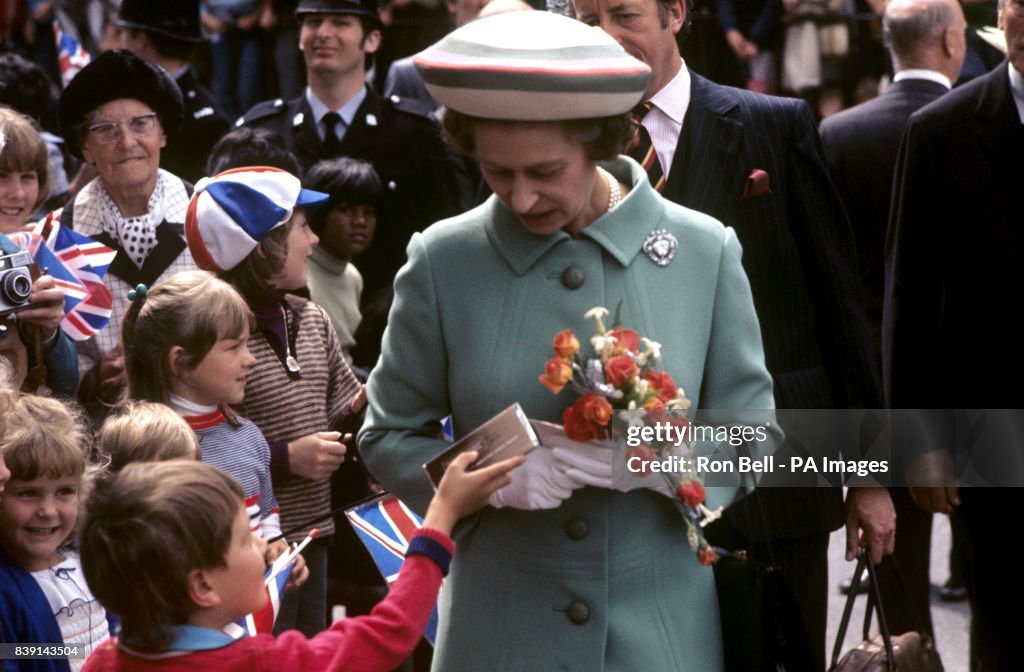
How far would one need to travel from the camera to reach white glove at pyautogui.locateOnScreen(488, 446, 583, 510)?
309 cm

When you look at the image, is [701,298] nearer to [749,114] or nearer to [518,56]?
[518,56]

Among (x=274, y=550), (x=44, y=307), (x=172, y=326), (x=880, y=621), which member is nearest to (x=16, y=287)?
(x=44, y=307)

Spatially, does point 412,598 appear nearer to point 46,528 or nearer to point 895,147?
point 46,528

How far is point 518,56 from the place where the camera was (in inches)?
119

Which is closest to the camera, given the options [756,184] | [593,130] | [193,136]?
[593,130]

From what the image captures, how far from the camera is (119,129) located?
5.16m

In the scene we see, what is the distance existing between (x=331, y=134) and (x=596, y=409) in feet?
13.2

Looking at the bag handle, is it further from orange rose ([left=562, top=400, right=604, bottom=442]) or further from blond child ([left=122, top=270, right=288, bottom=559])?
blond child ([left=122, top=270, right=288, bottom=559])

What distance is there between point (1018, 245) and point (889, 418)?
0.56 meters

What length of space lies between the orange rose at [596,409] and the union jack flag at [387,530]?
49.2 inches

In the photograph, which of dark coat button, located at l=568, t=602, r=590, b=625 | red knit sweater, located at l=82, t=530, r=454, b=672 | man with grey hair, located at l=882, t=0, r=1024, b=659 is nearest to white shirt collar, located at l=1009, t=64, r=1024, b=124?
man with grey hair, located at l=882, t=0, r=1024, b=659

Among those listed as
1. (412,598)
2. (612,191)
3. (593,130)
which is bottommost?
(412,598)

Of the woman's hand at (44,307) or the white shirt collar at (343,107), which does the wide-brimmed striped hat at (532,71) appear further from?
the white shirt collar at (343,107)

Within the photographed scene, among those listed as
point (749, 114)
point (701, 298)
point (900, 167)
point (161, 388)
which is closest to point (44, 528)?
point (161, 388)
